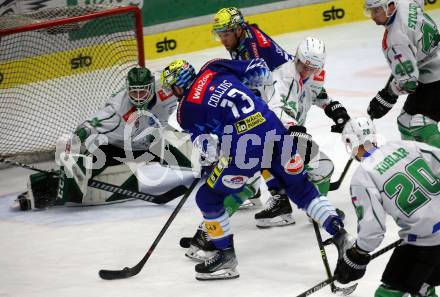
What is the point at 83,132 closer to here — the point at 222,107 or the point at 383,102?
the point at 222,107

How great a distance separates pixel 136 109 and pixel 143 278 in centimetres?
154

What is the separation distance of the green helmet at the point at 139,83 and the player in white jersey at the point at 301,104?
0.80 m

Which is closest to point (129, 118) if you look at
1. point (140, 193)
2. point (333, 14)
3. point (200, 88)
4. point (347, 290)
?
point (140, 193)

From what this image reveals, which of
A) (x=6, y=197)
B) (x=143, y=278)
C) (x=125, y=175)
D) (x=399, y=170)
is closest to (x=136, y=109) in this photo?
(x=125, y=175)

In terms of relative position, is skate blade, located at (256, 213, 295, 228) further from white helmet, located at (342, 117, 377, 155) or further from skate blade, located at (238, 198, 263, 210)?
white helmet, located at (342, 117, 377, 155)

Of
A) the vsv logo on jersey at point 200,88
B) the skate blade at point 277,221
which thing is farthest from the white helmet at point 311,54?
the skate blade at point 277,221

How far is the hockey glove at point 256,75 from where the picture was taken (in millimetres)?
5457

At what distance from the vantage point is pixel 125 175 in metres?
6.56

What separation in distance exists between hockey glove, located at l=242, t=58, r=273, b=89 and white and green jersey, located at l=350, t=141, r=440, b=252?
4.80ft

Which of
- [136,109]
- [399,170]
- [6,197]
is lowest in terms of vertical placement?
[6,197]

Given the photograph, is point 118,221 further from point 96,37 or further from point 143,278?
point 96,37

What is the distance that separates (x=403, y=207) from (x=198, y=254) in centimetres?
171

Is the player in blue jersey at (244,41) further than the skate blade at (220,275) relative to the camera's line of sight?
Yes

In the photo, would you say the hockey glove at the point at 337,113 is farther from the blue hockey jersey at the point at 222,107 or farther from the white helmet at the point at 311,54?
the blue hockey jersey at the point at 222,107
